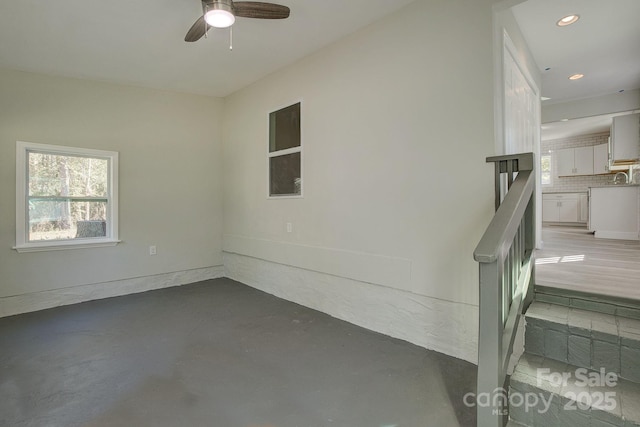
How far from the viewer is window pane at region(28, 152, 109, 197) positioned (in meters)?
3.81

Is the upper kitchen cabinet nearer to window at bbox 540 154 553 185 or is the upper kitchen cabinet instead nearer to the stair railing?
window at bbox 540 154 553 185

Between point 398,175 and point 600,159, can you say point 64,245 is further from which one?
point 600,159

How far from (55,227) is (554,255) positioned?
5.84m

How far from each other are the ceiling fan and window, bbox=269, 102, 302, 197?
1.48 m

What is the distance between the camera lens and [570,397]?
146 centimetres

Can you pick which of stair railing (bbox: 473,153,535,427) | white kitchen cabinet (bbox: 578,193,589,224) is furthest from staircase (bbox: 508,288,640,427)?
white kitchen cabinet (bbox: 578,193,589,224)

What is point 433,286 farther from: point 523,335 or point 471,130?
point 471,130

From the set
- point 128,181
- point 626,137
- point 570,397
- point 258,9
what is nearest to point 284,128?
point 258,9

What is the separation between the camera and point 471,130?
2.35 meters

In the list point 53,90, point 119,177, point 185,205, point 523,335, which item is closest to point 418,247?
point 523,335

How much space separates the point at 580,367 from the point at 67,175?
17.7ft

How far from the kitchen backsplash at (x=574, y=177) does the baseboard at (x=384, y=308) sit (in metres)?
6.91

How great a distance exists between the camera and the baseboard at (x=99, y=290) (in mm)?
3654

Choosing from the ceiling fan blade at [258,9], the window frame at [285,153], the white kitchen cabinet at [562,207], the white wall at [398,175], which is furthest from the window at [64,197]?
the white kitchen cabinet at [562,207]
